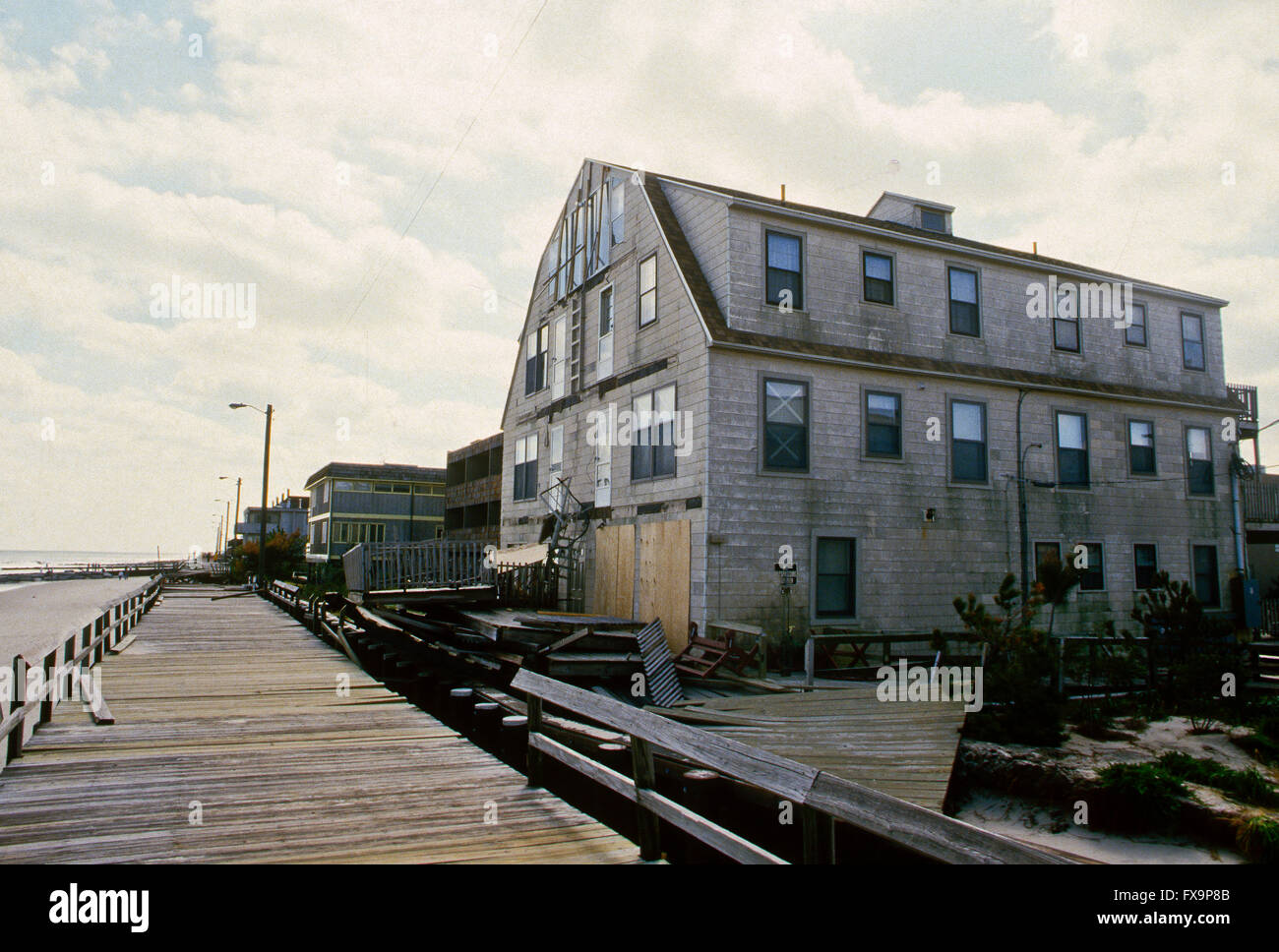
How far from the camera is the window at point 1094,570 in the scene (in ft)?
69.9

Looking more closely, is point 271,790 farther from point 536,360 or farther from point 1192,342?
point 1192,342

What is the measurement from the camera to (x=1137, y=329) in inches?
924

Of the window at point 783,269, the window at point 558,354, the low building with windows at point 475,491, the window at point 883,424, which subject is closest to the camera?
the window at point 783,269

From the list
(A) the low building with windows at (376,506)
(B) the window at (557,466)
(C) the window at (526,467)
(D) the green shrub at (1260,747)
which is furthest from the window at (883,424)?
(A) the low building with windows at (376,506)

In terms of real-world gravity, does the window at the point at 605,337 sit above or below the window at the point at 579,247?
below

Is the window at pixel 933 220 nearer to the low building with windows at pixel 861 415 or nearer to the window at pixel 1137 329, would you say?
the low building with windows at pixel 861 415

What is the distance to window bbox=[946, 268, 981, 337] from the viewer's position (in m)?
20.8

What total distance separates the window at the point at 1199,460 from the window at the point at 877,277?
10739mm

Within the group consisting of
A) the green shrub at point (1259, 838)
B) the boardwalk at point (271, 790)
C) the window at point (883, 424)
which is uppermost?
the window at point (883, 424)
